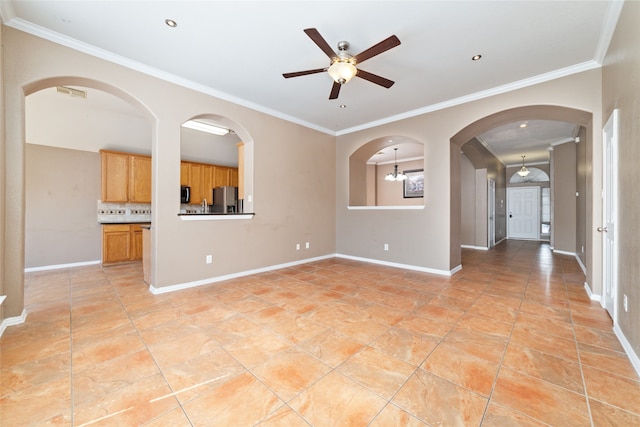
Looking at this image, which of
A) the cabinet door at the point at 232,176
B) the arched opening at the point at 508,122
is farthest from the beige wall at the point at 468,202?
the cabinet door at the point at 232,176

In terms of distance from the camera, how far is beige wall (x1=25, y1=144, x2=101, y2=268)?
4.58 meters

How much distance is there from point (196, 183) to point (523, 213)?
1113 cm

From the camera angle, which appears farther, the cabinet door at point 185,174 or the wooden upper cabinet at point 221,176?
the wooden upper cabinet at point 221,176

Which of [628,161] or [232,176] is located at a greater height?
[232,176]

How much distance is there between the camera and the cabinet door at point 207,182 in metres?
6.10

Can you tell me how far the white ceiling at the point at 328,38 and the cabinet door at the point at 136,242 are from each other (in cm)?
348

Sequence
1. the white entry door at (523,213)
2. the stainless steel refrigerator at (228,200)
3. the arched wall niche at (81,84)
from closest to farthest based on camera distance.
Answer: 1. the arched wall niche at (81,84)
2. the stainless steel refrigerator at (228,200)
3. the white entry door at (523,213)

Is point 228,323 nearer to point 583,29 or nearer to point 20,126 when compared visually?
point 20,126

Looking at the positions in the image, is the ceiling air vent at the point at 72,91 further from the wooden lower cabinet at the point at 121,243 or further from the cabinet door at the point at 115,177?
the wooden lower cabinet at the point at 121,243

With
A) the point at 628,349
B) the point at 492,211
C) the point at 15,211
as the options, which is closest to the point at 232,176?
the point at 15,211

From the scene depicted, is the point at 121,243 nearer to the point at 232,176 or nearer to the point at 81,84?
the point at 232,176

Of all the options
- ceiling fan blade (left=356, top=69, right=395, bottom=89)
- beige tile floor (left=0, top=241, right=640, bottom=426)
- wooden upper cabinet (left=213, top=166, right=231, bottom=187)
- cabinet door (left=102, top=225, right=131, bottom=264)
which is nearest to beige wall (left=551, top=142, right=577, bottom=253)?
beige tile floor (left=0, top=241, right=640, bottom=426)

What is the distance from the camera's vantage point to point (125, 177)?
523cm

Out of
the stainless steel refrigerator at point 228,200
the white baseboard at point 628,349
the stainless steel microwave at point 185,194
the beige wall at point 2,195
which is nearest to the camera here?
the white baseboard at point 628,349
